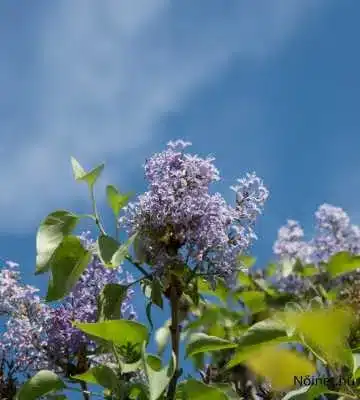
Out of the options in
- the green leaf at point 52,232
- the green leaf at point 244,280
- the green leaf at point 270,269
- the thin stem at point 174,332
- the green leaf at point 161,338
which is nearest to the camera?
the thin stem at point 174,332

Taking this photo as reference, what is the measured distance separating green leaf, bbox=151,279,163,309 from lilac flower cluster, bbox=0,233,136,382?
0.20 m

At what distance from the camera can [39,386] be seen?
4.76 feet

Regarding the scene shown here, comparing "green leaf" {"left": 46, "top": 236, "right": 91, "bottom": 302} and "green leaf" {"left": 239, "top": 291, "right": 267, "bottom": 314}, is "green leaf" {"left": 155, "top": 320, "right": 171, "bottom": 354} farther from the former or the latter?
"green leaf" {"left": 46, "top": 236, "right": 91, "bottom": 302}

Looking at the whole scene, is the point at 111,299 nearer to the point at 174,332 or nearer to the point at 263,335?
the point at 174,332

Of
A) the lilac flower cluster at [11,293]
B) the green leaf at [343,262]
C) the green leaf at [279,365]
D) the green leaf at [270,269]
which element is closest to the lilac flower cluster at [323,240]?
the green leaf at [270,269]

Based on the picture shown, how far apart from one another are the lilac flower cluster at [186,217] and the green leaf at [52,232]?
0.13 m

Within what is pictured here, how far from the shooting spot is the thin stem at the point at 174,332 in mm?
1345

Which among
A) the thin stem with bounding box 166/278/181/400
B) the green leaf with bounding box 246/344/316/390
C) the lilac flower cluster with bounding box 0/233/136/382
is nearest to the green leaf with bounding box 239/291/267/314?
the lilac flower cluster with bounding box 0/233/136/382

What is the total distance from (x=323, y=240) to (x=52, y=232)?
2957 mm

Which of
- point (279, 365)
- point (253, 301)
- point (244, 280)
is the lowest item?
point (279, 365)

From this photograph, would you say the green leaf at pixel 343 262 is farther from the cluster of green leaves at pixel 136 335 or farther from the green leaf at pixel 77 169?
the green leaf at pixel 77 169

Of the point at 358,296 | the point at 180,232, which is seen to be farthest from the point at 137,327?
the point at 358,296

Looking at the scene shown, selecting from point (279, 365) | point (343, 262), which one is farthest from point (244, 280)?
point (279, 365)

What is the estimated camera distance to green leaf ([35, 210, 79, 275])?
5.10 ft
